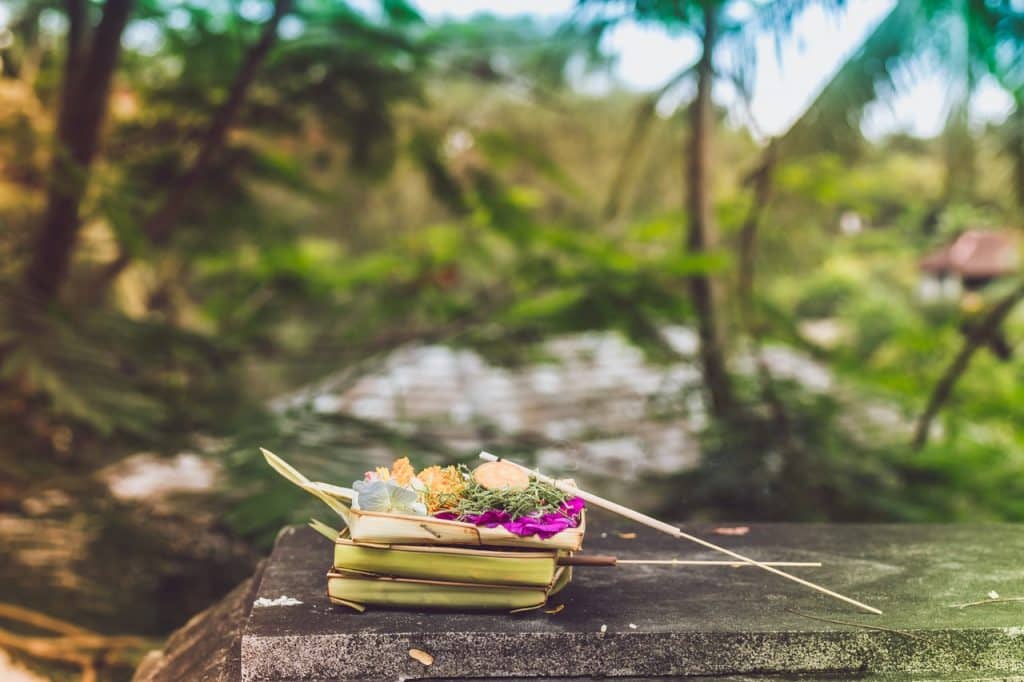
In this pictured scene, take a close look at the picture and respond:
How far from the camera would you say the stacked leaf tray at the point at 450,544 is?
5.53 ft

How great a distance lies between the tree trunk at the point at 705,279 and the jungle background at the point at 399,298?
0.06 ft

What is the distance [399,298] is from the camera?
6.54 m

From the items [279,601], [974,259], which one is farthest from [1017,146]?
[974,259]

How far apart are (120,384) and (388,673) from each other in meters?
2.60

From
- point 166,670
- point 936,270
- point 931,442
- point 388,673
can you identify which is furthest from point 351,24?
point 936,270

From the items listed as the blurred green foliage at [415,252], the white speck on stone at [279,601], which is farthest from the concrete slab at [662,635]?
the blurred green foliage at [415,252]

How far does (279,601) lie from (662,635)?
0.78 m

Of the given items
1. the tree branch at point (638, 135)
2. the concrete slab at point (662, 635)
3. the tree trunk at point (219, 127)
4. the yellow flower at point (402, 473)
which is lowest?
the concrete slab at point (662, 635)

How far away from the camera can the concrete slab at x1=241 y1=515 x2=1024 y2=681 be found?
5.34ft

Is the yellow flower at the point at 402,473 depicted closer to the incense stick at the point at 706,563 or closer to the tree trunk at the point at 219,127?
the incense stick at the point at 706,563

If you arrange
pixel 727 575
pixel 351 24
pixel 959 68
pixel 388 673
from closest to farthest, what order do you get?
pixel 388 673
pixel 727 575
pixel 959 68
pixel 351 24

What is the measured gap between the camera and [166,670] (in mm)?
2100

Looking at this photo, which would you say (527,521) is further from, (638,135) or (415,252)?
(415,252)

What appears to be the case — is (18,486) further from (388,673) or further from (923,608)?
(923,608)
